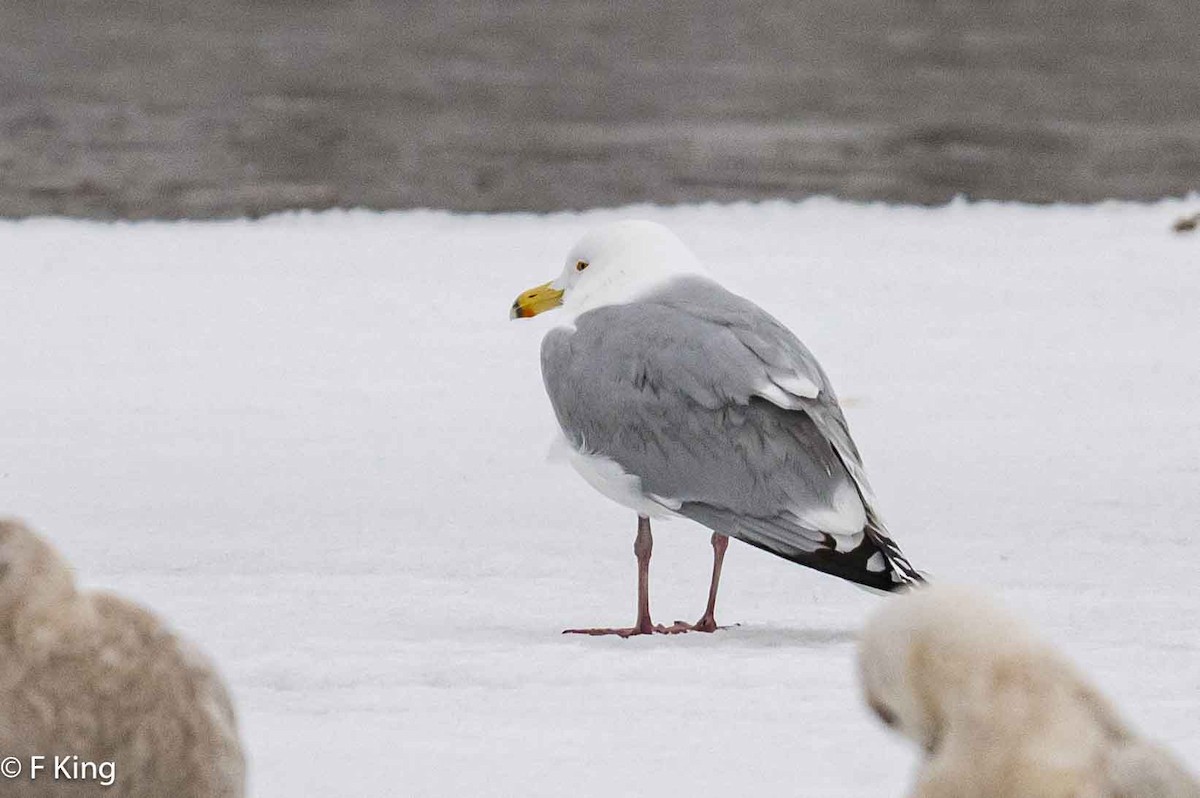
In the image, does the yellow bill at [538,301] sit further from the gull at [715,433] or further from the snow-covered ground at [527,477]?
the snow-covered ground at [527,477]

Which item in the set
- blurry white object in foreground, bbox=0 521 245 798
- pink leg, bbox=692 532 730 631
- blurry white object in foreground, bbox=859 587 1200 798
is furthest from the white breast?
blurry white object in foreground, bbox=859 587 1200 798

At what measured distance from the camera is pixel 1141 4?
14.6m

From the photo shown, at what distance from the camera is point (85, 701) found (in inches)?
95.5

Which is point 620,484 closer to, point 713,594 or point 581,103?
point 713,594

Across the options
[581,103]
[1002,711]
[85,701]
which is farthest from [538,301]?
[581,103]

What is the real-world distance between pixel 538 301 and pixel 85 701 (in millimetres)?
2922

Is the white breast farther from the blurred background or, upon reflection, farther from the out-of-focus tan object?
the blurred background

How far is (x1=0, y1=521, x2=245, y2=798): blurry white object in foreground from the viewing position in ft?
7.91

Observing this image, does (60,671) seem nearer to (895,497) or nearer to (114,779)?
(114,779)

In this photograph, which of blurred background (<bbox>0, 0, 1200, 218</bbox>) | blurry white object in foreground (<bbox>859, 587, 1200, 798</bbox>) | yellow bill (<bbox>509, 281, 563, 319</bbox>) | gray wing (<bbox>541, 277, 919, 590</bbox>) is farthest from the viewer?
blurred background (<bbox>0, 0, 1200, 218</bbox>)

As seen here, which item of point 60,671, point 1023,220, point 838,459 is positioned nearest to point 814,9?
point 1023,220

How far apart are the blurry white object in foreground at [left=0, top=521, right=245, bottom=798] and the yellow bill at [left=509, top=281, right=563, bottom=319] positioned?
280 centimetres

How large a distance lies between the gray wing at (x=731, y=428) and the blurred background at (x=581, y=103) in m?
7.91

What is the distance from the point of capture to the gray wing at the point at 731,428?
4.34 meters
